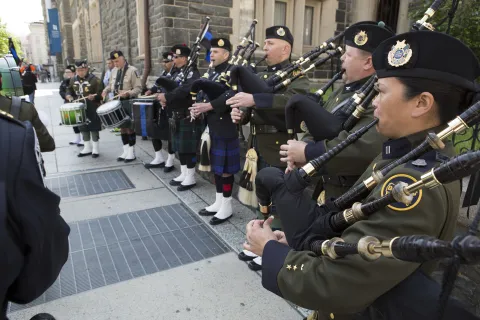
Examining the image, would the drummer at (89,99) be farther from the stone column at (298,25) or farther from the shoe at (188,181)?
the stone column at (298,25)

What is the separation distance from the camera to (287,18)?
27.9 ft

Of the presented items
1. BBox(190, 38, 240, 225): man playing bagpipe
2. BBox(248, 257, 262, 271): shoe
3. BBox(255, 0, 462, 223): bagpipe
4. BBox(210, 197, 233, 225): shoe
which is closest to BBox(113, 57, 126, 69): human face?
BBox(190, 38, 240, 225): man playing bagpipe

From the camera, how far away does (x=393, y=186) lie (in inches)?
39.7

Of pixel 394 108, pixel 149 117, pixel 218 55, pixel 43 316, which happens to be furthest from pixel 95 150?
pixel 394 108

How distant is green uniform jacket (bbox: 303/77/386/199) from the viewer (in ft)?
5.82

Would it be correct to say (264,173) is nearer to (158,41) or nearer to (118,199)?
(118,199)

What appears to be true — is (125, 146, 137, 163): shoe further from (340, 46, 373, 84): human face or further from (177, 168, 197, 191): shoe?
(340, 46, 373, 84): human face

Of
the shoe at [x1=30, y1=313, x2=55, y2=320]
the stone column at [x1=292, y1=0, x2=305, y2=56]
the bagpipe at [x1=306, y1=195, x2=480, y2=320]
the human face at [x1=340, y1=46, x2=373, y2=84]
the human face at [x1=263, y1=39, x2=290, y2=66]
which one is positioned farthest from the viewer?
the stone column at [x1=292, y1=0, x2=305, y2=56]

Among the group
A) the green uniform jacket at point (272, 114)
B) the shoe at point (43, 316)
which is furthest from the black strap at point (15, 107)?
the green uniform jacket at point (272, 114)

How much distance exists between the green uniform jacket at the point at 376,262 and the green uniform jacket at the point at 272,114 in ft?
5.83

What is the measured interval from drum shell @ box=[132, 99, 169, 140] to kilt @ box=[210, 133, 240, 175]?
1.91m

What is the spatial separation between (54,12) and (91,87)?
996 inches

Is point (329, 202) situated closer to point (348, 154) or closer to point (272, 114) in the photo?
point (348, 154)

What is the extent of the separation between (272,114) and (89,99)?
5.05 metres
